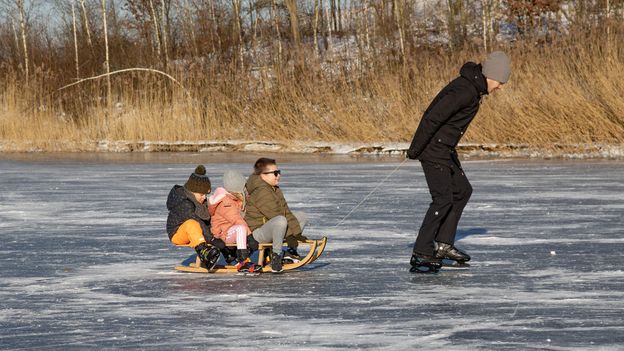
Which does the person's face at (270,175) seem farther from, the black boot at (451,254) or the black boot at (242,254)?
the black boot at (451,254)

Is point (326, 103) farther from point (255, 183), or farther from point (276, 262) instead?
point (276, 262)

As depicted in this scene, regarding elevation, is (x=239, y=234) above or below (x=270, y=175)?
below

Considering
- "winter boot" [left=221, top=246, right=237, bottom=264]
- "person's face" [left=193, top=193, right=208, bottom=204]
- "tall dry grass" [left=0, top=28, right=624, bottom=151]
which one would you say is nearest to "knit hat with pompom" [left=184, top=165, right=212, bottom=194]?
"person's face" [left=193, top=193, right=208, bottom=204]

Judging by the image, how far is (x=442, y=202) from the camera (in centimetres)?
816

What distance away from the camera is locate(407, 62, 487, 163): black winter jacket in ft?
26.1

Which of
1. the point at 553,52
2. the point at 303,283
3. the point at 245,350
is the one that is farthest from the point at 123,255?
the point at 553,52

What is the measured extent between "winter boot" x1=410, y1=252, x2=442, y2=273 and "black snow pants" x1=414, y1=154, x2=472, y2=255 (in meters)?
0.03

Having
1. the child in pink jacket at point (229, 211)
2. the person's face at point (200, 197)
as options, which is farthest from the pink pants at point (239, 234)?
the person's face at point (200, 197)

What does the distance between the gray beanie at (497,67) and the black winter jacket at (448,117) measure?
0.08 m

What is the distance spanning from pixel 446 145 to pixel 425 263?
0.79 meters

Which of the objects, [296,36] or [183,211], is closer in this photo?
[183,211]

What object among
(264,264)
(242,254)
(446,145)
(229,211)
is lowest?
(264,264)

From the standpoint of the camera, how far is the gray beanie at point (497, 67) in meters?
7.96

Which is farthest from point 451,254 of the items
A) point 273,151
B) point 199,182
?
point 273,151
